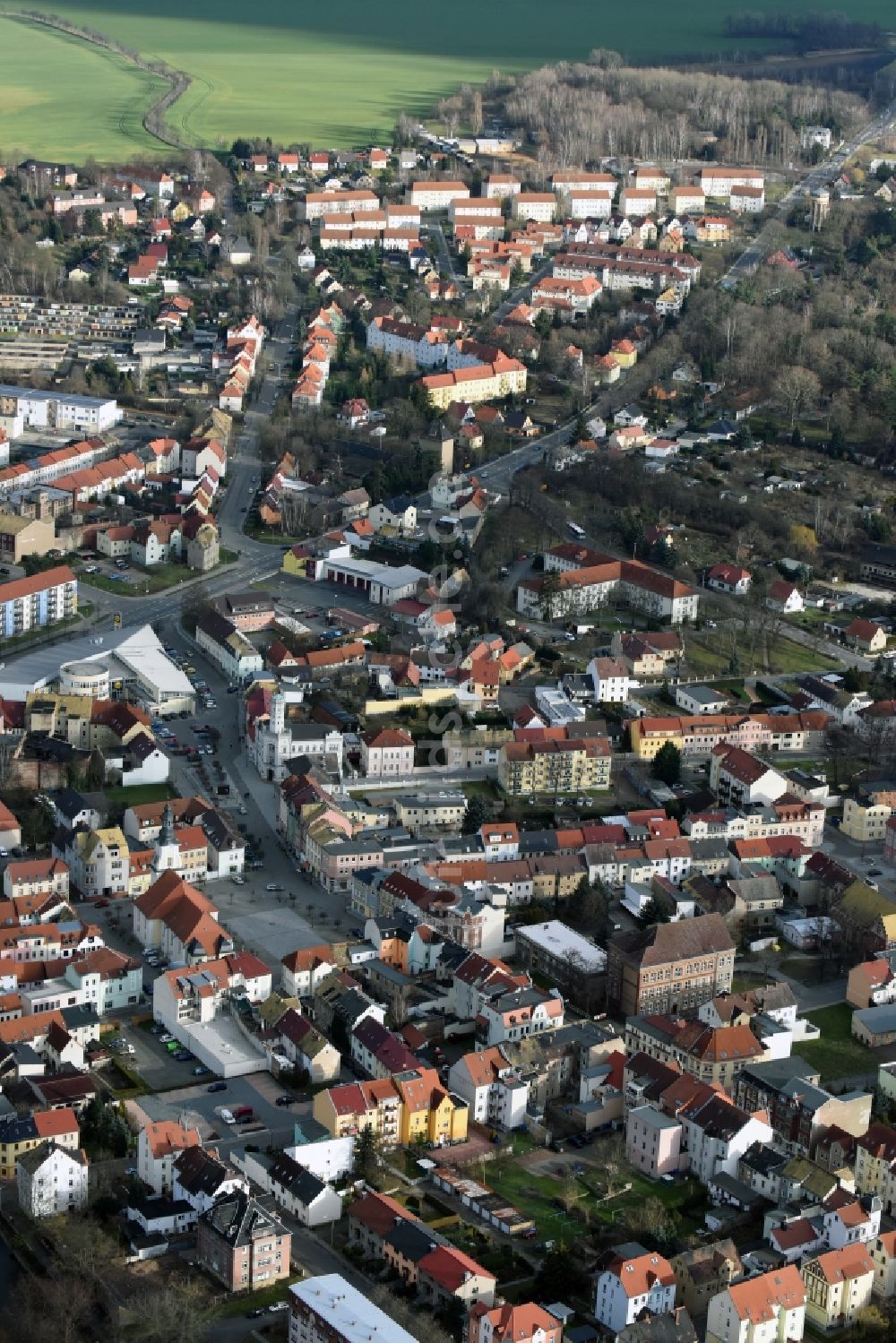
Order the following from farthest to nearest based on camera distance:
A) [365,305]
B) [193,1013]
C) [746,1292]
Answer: [365,305]
[193,1013]
[746,1292]

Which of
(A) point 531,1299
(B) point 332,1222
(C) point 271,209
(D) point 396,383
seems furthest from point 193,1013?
(C) point 271,209

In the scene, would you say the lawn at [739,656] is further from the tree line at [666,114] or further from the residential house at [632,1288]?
the tree line at [666,114]

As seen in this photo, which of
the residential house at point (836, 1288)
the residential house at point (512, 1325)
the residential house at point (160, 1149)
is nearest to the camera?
the residential house at point (512, 1325)

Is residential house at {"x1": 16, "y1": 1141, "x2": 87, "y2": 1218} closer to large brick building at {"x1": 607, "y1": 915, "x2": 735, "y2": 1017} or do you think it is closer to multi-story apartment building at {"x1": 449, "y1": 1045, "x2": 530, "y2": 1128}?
multi-story apartment building at {"x1": 449, "y1": 1045, "x2": 530, "y2": 1128}

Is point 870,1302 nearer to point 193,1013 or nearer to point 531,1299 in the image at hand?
point 531,1299

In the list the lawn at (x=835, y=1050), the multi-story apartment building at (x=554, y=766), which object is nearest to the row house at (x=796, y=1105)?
the lawn at (x=835, y=1050)

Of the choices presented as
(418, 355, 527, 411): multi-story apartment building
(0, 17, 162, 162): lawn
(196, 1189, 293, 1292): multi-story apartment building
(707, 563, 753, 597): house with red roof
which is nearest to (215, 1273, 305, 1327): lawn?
(196, 1189, 293, 1292): multi-story apartment building
